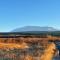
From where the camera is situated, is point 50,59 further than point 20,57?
Yes

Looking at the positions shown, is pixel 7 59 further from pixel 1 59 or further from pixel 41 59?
pixel 41 59

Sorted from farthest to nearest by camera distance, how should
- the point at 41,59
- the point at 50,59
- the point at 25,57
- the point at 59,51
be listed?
the point at 59,51 < the point at 50,59 < the point at 41,59 < the point at 25,57

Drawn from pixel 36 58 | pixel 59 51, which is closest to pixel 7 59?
pixel 36 58

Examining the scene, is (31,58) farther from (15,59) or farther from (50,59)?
(50,59)

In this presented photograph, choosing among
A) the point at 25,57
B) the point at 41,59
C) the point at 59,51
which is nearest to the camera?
the point at 25,57

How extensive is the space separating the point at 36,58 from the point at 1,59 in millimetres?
2639

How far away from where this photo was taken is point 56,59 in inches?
1126

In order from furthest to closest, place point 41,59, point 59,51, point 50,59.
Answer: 1. point 59,51
2. point 50,59
3. point 41,59

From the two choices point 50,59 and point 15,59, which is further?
point 50,59

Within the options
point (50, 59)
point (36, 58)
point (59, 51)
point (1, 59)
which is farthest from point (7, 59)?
point (59, 51)

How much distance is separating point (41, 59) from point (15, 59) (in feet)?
9.10

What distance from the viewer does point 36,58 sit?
23.4 meters

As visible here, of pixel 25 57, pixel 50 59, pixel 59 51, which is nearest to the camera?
pixel 25 57

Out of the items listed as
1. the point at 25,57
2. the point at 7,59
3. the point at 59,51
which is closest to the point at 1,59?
the point at 7,59
